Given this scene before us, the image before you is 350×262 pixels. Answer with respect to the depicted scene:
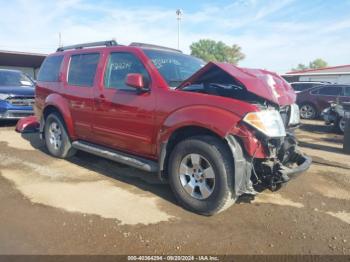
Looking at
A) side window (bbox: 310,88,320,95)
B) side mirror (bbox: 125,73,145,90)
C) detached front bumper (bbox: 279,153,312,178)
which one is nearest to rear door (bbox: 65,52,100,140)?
side mirror (bbox: 125,73,145,90)

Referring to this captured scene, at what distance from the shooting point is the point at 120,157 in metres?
4.75

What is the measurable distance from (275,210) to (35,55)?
1001 inches

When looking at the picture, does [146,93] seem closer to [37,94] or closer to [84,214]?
[84,214]

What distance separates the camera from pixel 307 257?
3.08 m

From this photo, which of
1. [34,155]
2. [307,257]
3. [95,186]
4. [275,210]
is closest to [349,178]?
[275,210]

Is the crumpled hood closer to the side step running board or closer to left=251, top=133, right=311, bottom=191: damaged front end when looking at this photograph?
left=251, top=133, right=311, bottom=191: damaged front end

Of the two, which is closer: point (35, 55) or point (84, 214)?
point (84, 214)

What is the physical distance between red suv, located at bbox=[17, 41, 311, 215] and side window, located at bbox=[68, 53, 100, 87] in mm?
18

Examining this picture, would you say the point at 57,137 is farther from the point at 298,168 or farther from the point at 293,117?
the point at 298,168

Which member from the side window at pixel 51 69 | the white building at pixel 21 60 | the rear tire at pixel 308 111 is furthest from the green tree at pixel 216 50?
the side window at pixel 51 69

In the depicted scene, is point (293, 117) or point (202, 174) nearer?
point (202, 174)

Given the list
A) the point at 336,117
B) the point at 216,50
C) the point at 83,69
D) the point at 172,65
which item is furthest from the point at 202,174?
the point at 216,50

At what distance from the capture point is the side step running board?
4.35 meters

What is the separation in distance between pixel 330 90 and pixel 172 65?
1130cm
